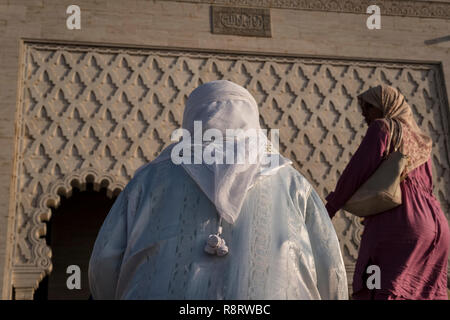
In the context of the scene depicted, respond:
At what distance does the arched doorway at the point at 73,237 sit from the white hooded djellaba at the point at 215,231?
4623 millimetres

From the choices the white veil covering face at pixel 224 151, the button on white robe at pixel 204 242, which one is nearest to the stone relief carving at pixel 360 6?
the white veil covering face at pixel 224 151

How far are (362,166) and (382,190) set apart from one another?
0.14m

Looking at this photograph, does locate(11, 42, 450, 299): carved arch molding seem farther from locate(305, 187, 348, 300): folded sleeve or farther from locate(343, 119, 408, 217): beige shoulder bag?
locate(305, 187, 348, 300): folded sleeve

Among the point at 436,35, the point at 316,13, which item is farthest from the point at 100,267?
the point at 436,35

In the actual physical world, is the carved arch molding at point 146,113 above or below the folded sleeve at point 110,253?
above

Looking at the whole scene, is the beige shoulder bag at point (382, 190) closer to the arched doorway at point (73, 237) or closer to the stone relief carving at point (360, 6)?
the stone relief carving at point (360, 6)

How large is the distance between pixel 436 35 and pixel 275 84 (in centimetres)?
143

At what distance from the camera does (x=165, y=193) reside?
1414 millimetres

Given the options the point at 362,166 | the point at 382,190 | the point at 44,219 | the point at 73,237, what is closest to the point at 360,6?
the point at 44,219

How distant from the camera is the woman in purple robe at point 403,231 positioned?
7.63ft

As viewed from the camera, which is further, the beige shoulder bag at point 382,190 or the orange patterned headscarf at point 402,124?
the orange patterned headscarf at point 402,124

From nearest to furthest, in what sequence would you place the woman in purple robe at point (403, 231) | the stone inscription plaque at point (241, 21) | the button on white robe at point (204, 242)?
the button on white robe at point (204, 242) < the woman in purple robe at point (403, 231) < the stone inscription plaque at point (241, 21)

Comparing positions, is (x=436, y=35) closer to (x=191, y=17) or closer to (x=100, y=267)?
(x=191, y=17)

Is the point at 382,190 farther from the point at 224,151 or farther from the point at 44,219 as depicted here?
the point at 44,219
